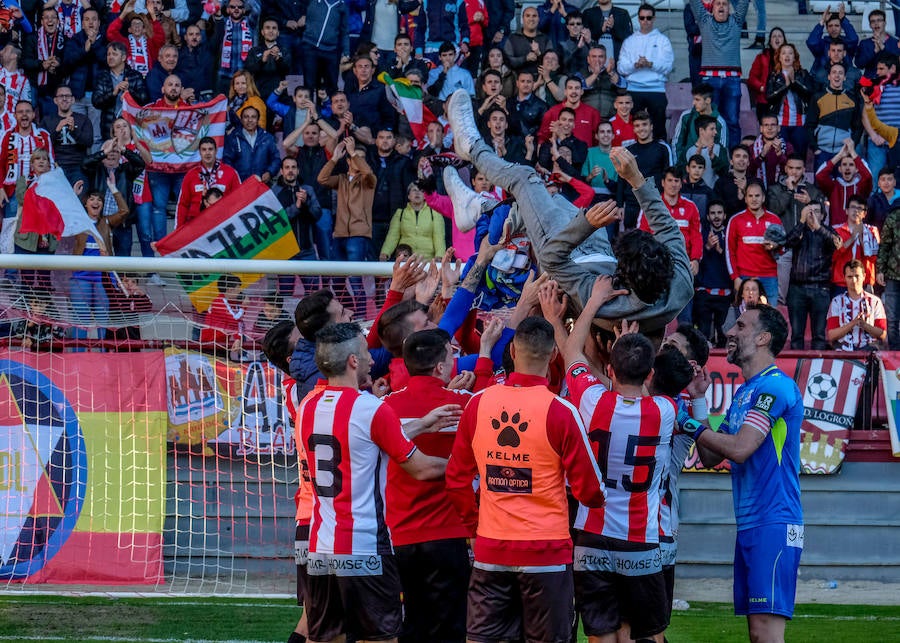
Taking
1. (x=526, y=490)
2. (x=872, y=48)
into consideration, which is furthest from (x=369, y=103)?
(x=526, y=490)

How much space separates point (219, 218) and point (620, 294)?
611 centimetres

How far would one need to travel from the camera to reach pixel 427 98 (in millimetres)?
15273

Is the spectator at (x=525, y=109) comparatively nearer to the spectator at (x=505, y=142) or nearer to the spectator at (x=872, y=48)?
the spectator at (x=505, y=142)

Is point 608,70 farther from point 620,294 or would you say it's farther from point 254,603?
point 620,294

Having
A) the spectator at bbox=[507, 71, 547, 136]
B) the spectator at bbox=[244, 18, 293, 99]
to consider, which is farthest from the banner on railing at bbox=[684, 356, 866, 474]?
the spectator at bbox=[244, 18, 293, 99]

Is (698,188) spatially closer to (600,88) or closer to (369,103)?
(600,88)

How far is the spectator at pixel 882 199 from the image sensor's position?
14.5 m

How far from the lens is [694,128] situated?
48.9ft

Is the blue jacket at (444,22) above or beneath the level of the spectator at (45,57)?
above

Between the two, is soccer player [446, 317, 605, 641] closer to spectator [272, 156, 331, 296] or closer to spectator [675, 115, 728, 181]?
spectator [272, 156, 331, 296]

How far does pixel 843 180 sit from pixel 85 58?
9.63 m

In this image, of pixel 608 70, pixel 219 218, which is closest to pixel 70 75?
pixel 219 218

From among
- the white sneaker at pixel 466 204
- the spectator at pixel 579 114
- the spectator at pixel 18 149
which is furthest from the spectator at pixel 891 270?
the spectator at pixel 18 149

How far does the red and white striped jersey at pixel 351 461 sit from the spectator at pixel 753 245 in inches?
317
